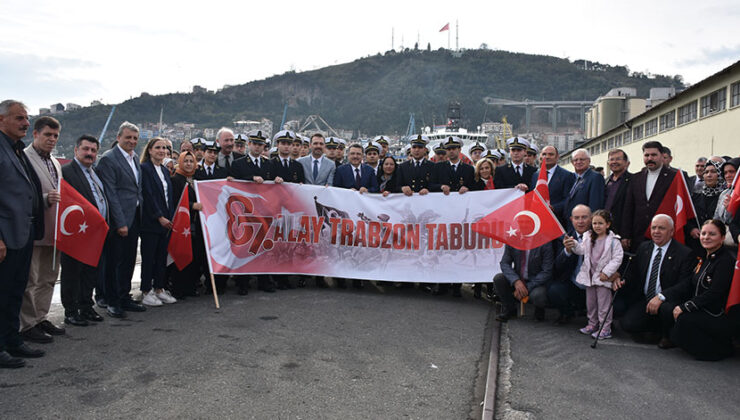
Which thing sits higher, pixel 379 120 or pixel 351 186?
pixel 379 120

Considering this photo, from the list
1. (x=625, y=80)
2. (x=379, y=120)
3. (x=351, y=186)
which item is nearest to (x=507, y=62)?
(x=625, y=80)

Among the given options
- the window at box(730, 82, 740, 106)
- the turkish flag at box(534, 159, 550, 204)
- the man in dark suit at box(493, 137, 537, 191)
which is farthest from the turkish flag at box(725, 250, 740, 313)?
the window at box(730, 82, 740, 106)

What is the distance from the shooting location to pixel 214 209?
23.7ft

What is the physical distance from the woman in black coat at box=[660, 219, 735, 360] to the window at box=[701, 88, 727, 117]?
2039 centimetres

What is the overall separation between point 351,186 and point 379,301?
6.82ft

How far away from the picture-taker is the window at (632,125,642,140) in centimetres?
3528

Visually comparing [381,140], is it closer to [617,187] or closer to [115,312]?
[617,187]

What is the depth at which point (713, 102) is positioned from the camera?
22.9 meters

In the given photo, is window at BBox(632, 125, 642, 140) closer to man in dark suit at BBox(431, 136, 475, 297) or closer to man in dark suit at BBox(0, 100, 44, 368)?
man in dark suit at BBox(431, 136, 475, 297)

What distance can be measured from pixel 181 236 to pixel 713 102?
2425 cm

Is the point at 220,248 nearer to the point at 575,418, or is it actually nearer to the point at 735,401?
the point at 575,418

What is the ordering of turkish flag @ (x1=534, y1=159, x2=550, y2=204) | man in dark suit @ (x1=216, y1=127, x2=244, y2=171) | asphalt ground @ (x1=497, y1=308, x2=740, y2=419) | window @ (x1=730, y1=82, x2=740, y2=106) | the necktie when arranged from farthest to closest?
window @ (x1=730, y1=82, x2=740, y2=106) → man in dark suit @ (x1=216, y1=127, x2=244, y2=171) → turkish flag @ (x1=534, y1=159, x2=550, y2=204) → the necktie → asphalt ground @ (x1=497, y1=308, x2=740, y2=419)

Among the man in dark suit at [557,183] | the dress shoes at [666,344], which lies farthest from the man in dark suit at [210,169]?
the dress shoes at [666,344]

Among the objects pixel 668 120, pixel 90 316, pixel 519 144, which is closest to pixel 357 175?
pixel 519 144
